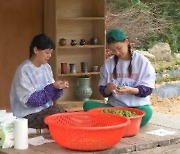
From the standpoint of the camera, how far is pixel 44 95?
13.3 ft

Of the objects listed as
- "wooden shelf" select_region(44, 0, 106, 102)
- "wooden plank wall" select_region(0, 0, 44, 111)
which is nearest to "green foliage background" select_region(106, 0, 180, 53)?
"wooden shelf" select_region(44, 0, 106, 102)

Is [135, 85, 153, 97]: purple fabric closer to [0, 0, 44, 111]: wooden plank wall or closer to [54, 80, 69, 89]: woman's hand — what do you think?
[54, 80, 69, 89]: woman's hand

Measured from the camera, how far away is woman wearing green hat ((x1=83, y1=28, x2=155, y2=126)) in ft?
14.0

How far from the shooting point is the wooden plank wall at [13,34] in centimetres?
595

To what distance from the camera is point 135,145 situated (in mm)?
3576

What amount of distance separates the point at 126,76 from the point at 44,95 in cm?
77

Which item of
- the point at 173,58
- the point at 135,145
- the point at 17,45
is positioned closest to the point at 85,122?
the point at 135,145

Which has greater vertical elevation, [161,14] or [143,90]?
[161,14]

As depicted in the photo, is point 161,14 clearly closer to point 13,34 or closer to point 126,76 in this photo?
point 13,34

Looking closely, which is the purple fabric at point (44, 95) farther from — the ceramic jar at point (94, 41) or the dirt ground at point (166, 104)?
the dirt ground at point (166, 104)

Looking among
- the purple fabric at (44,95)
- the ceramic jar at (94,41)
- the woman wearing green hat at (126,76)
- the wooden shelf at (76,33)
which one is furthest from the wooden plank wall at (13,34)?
the purple fabric at (44,95)

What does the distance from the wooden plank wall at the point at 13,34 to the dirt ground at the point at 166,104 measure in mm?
2460

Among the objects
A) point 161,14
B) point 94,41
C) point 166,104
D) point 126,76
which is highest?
point 161,14

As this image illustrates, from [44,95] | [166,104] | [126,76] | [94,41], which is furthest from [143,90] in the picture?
[166,104]
